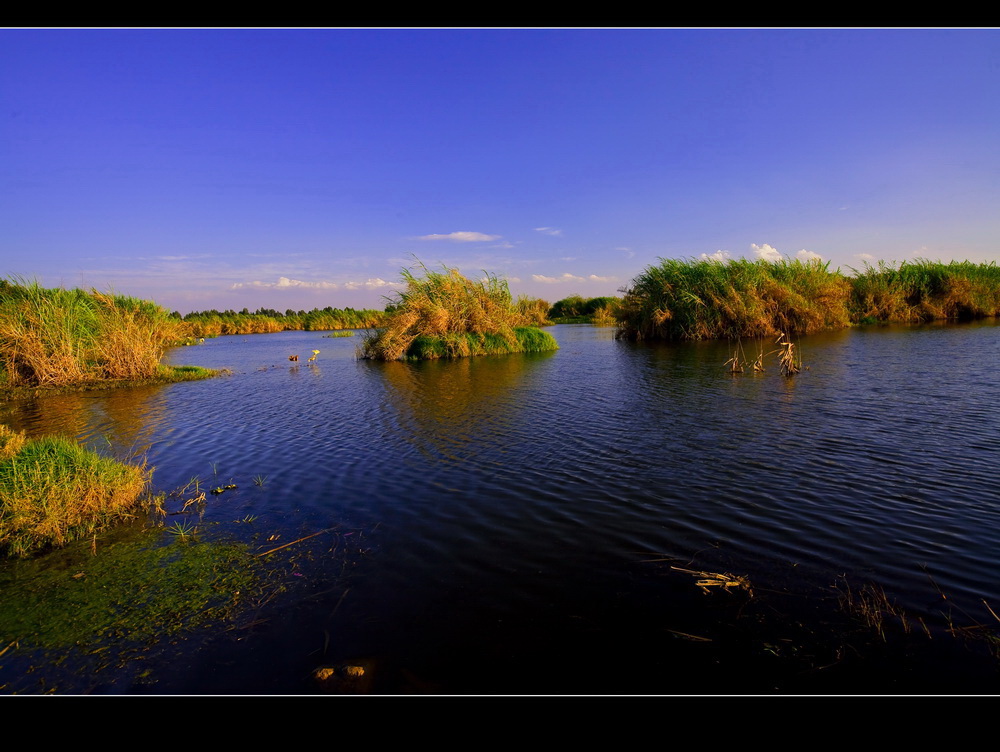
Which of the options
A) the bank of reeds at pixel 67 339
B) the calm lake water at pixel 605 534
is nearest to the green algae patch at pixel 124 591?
the calm lake water at pixel 605 534

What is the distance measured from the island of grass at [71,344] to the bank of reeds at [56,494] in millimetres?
15654

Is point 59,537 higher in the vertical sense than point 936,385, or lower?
lower

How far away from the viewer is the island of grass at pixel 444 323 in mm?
30719

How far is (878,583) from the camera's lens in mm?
5219

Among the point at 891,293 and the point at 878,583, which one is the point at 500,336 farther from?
the point at 891,293

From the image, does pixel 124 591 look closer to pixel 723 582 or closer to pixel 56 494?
pixel 56 494

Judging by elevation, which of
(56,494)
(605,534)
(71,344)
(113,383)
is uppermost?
(71,344)

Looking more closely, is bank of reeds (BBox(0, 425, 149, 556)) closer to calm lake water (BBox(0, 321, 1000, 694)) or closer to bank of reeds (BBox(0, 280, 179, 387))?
calm lake water (BBox(0, 321, 1000, 694))

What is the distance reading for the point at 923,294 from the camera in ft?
145

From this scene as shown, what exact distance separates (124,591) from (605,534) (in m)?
5.81

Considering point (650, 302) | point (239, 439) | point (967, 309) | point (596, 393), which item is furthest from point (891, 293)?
point (239, 439)

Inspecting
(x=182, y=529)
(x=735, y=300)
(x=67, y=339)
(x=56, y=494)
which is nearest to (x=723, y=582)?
(x=182, y=529)

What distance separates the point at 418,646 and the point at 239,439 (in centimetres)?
992

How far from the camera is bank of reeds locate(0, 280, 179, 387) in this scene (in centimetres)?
1997
